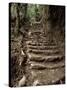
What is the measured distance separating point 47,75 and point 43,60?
156 millimetres

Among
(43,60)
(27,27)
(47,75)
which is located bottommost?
(47,75)

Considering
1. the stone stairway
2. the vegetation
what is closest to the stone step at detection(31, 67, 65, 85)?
the stone stairway

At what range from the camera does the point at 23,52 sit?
6.33ft

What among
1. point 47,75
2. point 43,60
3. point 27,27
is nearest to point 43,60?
point 43,60

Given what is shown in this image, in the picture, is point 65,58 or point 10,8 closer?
point 10,8

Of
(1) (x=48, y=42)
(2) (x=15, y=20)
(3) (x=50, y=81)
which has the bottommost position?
(3) (x=50, y=81)

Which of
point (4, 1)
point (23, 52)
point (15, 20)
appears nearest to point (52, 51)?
point (23, 52)

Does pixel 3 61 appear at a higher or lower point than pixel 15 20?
lower

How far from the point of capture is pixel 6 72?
190 cm

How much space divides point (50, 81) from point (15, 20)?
70cm

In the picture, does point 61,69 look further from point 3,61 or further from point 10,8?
point 10,8

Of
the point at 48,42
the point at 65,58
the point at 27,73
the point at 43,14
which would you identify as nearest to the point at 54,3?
the point at 43,14

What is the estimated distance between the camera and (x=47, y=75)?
1.97 metres

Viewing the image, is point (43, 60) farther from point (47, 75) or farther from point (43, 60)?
point (47, 75)
